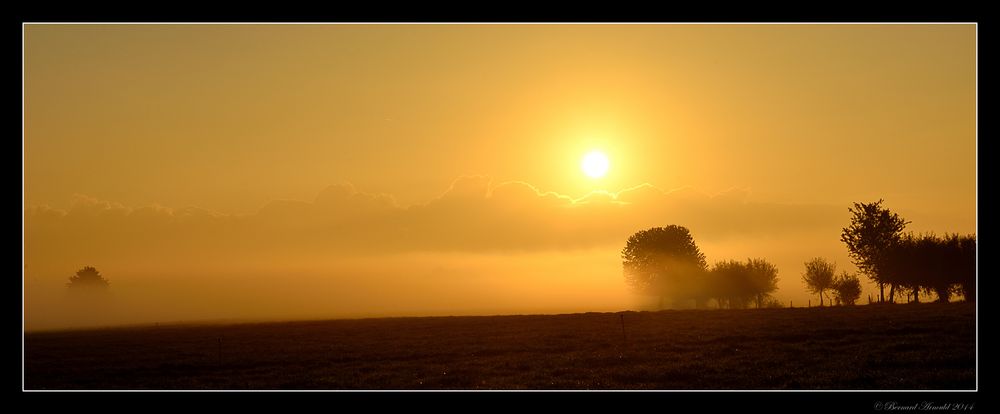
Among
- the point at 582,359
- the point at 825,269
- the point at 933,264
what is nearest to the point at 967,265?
the point at 933,264

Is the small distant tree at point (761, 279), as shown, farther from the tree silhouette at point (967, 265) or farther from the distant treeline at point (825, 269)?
the tree silhouette at point (967, 265)

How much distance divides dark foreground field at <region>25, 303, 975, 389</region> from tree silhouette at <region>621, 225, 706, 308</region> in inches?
3108

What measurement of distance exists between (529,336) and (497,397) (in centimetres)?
3842

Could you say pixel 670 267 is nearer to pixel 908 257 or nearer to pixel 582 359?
pixel 908 257

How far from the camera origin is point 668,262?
159 metres

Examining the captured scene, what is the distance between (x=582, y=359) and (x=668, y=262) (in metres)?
112

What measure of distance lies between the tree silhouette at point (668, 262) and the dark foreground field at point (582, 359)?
259 ft

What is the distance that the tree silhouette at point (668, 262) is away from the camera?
520 feet

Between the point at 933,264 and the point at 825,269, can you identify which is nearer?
the point at 933,264

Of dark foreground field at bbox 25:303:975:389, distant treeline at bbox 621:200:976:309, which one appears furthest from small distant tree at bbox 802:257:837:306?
dark foreground field at bbox 25:303:975:389

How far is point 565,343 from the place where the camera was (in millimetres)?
62719

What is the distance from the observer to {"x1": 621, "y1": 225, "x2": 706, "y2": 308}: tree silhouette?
15838cm

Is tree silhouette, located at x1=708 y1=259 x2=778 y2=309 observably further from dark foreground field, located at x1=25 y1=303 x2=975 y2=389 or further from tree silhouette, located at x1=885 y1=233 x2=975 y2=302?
dark foreground field, located at x1=25 y1=303 x2=975 y2=389

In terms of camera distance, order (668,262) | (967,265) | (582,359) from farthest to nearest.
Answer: (668,262), (967,265), (582,359)
